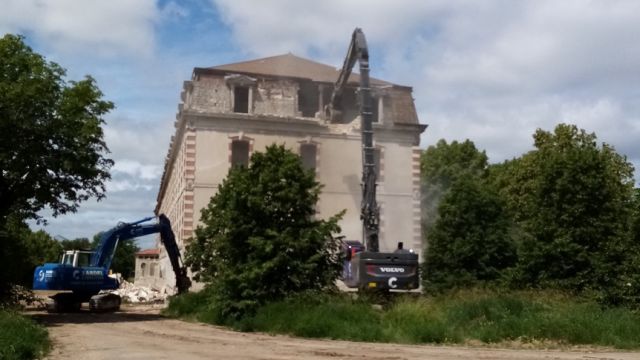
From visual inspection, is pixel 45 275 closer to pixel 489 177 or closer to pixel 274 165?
pixel 274 165

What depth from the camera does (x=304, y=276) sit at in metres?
21.8

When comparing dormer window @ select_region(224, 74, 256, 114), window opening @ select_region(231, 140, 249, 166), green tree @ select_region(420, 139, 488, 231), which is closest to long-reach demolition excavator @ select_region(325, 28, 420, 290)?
dormer window @ select_region(224, 74, 256, 114)

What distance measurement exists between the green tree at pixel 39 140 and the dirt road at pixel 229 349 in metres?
6.57

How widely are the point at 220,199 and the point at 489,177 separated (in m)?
33.0

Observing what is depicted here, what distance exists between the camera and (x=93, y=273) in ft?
105

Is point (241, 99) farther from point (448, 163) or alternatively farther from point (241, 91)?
point (448, 163)

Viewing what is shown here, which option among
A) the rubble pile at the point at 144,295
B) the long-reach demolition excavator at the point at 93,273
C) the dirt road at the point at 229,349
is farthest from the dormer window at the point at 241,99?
the dirt road at the point at 229,349

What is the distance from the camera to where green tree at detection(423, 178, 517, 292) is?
28.4 meters

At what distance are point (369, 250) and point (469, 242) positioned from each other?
16.4ft

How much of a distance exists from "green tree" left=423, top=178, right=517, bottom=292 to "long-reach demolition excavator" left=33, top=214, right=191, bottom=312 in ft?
37.1

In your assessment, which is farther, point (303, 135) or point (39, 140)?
point (303, 135)

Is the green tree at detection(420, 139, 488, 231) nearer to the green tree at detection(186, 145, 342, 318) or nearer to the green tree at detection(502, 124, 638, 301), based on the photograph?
the green tree at detection(502, 124, 638, 301)

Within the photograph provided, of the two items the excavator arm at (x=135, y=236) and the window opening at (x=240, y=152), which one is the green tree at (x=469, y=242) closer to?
the excavator arm at (x=135, y=236)

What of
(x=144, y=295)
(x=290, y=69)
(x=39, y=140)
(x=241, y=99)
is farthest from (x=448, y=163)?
(x=39, y=140)
